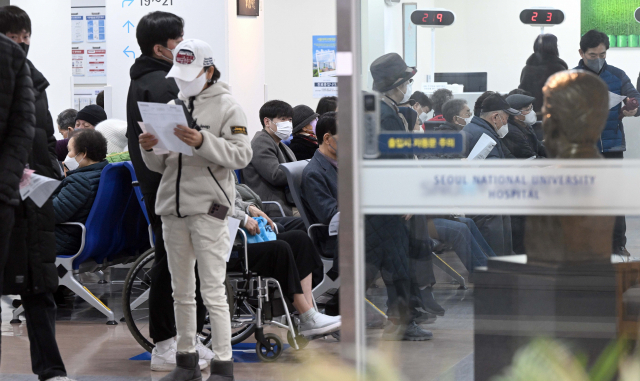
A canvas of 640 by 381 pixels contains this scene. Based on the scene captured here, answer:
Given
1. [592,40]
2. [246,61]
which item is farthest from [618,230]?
[246,61]

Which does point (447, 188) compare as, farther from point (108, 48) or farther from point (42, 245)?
point (108, 48)

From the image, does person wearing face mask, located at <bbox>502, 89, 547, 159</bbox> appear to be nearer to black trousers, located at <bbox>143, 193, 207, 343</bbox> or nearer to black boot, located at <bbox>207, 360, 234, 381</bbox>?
black boot, located at <bbox>207, 360, 234, 381</bbox>

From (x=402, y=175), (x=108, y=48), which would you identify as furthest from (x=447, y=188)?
(x=108, y=48)

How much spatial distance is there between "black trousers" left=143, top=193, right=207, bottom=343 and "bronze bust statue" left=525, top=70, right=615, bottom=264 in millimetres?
1771

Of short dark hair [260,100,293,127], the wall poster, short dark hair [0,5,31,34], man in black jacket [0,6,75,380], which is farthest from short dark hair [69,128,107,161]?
the wall poster

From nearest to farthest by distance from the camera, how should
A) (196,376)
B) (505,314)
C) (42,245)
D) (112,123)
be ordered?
(505,314)
(42,245)
(196,376)
(112,123)

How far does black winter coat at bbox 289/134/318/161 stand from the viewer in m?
5.51

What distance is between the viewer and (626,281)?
2096 millimetres

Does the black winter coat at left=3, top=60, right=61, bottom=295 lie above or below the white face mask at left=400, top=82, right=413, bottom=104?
below

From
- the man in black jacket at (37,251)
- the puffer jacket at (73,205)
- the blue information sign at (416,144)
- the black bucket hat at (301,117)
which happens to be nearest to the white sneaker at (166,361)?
the man in black jacket at (37,251)

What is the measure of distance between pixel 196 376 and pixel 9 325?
1940mm

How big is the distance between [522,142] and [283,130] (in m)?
3.42

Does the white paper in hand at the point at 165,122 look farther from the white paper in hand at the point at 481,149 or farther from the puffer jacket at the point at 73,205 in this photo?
the puffer jacket at the point at 73,205

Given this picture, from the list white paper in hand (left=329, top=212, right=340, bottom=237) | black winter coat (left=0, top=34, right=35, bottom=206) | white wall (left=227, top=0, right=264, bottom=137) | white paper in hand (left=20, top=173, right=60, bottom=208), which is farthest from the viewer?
white wall (left=227, top=0, right=264, bottom=137)
